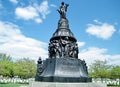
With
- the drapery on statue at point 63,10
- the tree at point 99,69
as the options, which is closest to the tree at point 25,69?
the tree at point 99,69

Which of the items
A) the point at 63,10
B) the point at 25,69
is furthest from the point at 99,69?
the point at 63,10

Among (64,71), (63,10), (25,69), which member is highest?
(63,10)

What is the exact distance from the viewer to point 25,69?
54.1m

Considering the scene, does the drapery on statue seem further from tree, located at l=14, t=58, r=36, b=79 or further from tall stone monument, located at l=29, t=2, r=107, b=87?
tree, located at l=14, t=58, r=36, b=79

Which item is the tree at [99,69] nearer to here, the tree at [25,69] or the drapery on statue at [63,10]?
the tree at [25,69]

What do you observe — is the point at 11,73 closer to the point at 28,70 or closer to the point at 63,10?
the point at 28,70

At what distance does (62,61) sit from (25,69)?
41.7m

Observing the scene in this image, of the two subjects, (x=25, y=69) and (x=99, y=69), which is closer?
(x=99, y=69)

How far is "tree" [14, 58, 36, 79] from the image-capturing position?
53.2 m

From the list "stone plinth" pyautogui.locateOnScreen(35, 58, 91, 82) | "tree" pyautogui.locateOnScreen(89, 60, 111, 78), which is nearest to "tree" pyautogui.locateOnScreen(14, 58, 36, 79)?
"tree" pyautogui.locateOnScreen(89, 60, 111, 78)

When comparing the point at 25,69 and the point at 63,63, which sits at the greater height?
the point at 25,69

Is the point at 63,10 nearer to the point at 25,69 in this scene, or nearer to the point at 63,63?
the point at 63,63

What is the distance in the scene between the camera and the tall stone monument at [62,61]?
13469 mm

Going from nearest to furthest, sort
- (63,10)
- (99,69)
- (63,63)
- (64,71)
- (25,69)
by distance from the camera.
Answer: (64,71), (63,63), (63,10), (99,69), (25,69)
